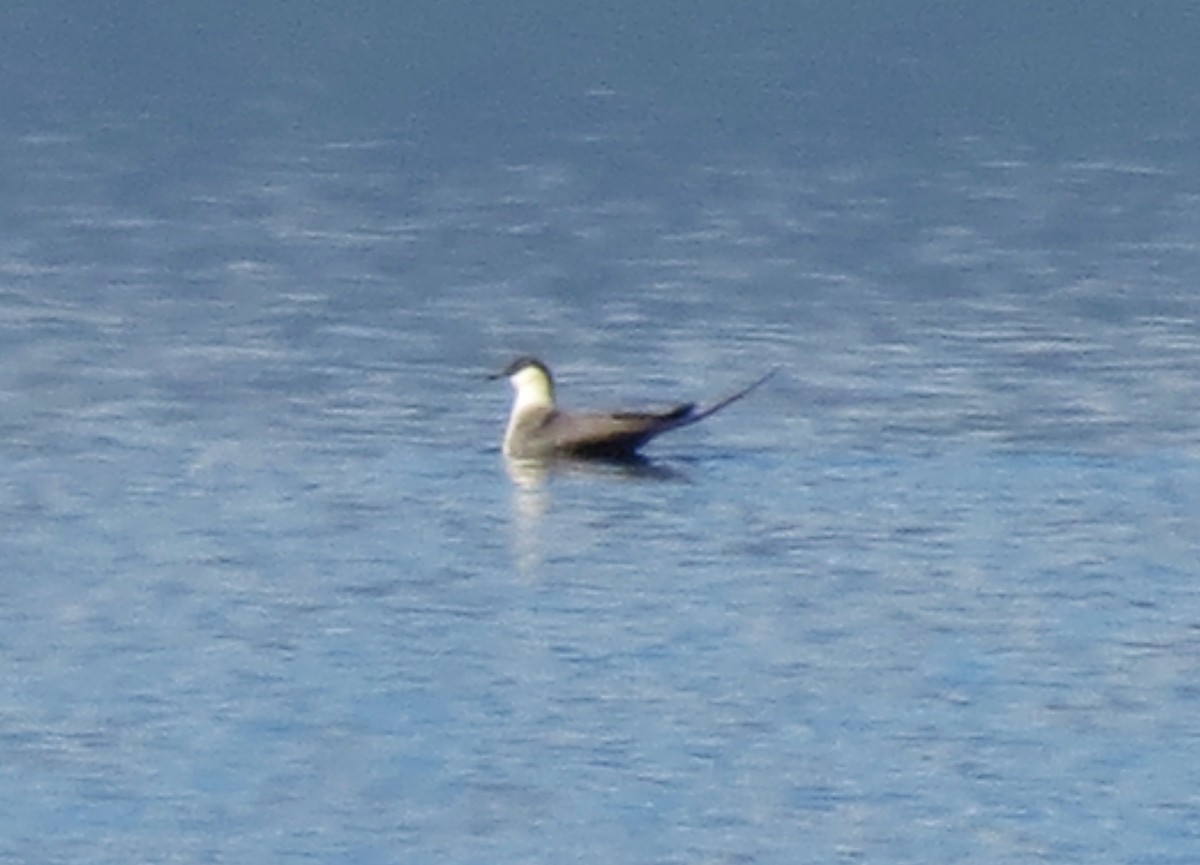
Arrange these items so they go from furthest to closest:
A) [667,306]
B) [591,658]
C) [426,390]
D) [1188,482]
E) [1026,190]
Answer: [1026,190] → [667,306] → [426,390] → [1188,482] → [591,658]

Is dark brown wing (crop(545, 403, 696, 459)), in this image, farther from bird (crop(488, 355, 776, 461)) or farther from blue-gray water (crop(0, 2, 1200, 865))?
blue-gray water (crop(0, 2, 1200, 865))

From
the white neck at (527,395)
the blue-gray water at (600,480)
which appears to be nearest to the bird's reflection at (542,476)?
the blue-gray water at (600,480)

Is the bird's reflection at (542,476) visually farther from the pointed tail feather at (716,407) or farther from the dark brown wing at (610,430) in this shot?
the pointed tail feather at (716,407)

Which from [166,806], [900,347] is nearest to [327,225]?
[900,347]

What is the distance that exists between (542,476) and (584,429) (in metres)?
0.66

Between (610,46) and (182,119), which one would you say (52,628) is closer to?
(182,119)

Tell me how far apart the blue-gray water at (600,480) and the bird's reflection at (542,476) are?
0.16 ft

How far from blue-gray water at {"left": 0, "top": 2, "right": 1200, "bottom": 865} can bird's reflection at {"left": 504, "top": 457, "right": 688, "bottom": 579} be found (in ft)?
0.16

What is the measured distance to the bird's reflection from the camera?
18.4 metres

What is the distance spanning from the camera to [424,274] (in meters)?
26.7

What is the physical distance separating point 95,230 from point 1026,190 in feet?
24.2

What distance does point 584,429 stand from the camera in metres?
20.6

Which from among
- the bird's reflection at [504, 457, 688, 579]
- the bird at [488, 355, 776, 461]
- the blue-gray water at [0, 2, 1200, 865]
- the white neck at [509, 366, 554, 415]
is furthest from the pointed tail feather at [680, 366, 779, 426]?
the white neck at [509, 366, 554, 415]

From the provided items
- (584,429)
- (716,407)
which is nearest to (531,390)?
(584,429)
